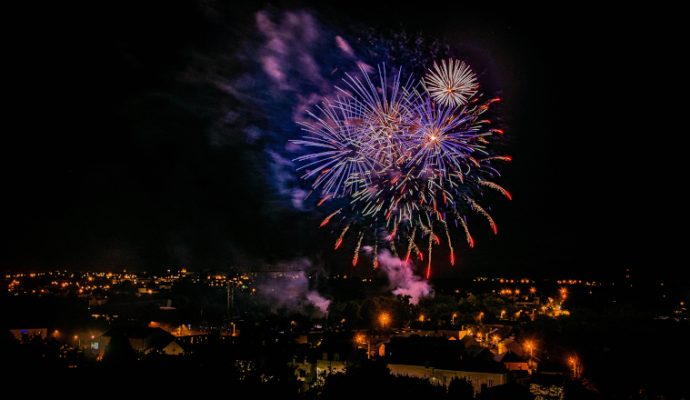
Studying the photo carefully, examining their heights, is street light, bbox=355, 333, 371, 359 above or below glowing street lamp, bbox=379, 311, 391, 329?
below

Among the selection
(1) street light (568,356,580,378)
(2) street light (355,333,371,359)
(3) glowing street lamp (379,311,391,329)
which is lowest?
(1) street light (568,356,580,378)

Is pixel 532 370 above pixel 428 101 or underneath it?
underneath

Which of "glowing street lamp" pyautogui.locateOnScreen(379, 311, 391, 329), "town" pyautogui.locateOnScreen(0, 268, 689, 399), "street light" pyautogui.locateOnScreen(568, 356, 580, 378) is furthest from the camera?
"glowing street lamp" pyautogui.locateOnScreen(379, 311, 391, 329)

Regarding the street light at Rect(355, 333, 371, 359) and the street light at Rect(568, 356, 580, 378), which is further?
the street light at Rect(355, 333, 371, 359)

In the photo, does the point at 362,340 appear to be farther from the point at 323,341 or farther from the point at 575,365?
the point at 575,365

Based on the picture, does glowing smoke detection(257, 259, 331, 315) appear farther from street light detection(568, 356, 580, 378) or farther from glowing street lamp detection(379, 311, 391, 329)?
street light detection(568, 356, 580, 378)

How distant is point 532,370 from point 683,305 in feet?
97.1

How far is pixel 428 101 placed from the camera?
405 inches

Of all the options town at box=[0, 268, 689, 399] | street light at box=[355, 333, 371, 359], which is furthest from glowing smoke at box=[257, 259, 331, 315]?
street light at box=[355, 333, 371, 359]

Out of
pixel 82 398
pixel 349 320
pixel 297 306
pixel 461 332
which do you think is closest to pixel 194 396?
pixel 82 398

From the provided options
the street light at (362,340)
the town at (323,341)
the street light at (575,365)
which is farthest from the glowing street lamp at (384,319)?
the street light at (575,365)

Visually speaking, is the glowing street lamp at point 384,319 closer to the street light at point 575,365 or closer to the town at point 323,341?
the town at point 323,341

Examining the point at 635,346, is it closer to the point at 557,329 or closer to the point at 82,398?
the point at 557,329

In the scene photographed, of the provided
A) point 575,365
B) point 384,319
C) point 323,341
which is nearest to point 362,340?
point 323,341
